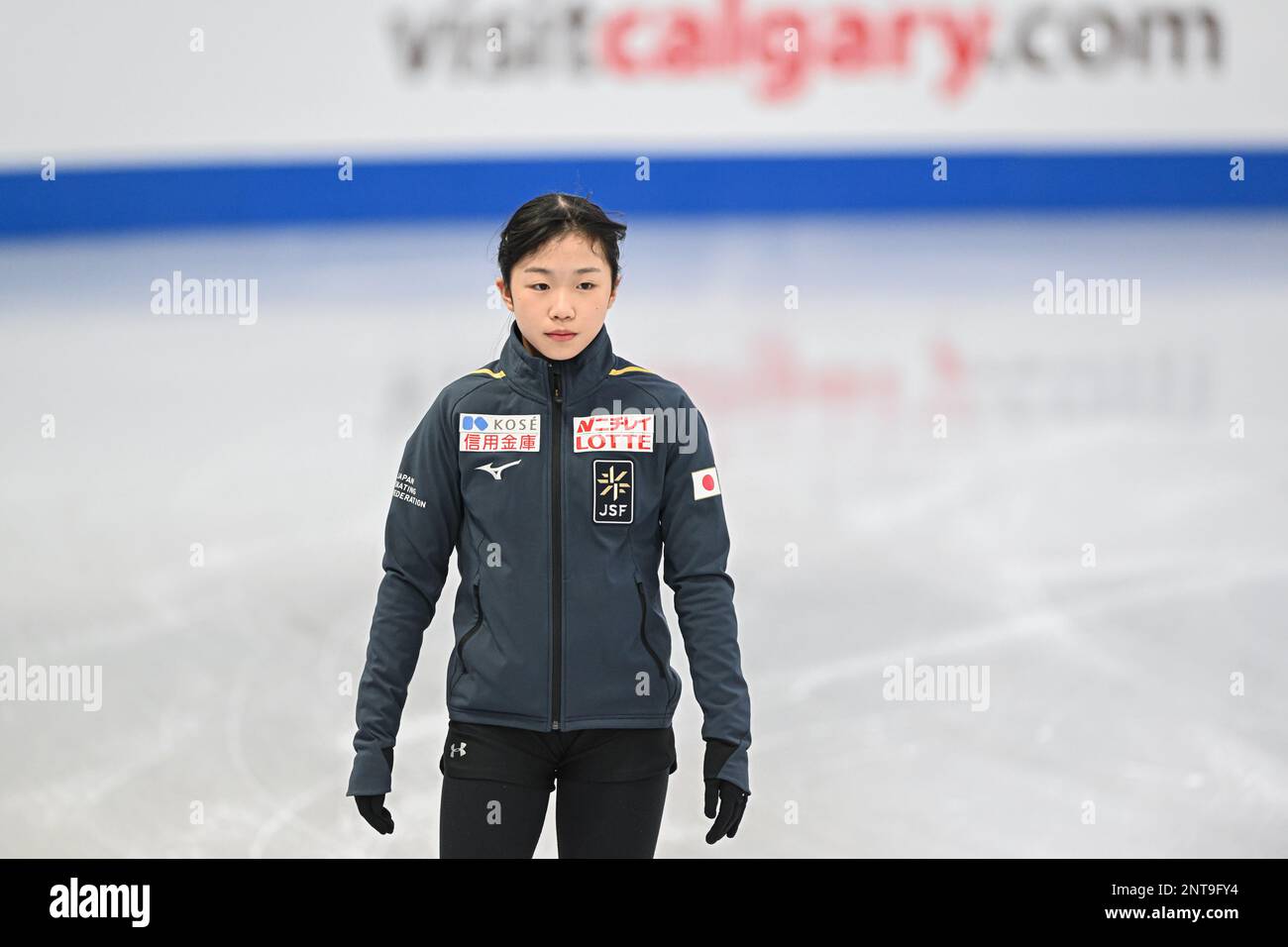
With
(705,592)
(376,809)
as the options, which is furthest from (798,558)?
(376,809)

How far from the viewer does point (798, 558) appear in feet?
10.0

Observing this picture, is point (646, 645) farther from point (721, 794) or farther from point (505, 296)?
point (505, 296)

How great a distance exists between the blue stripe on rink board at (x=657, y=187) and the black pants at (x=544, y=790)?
20.4 ft

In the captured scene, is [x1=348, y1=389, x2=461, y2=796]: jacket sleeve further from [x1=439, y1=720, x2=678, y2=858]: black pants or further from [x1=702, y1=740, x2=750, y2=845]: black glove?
[x1=702, y1=740, x2=750, y2=845]: black glove

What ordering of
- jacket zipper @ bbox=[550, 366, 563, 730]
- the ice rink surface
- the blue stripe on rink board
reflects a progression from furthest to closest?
the blue stripe on rink board, the ice rink surface, jacket zipper @ bbox=[550, 366, 563, 730]

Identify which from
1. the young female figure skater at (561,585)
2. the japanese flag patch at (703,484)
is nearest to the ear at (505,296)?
the young female figure skater at (561,585)

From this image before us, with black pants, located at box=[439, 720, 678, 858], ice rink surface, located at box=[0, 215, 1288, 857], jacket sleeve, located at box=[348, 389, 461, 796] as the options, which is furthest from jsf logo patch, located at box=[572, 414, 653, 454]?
ice rink surface, located at box=[0, 215, 1288, 857]

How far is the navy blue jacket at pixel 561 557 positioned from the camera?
1.46 metres

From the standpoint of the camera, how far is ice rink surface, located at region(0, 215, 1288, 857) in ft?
A: 7.21

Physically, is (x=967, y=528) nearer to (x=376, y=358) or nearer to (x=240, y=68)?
(x=376, y=358)

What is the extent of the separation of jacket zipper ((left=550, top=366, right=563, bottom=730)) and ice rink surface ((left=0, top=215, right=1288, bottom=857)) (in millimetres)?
661

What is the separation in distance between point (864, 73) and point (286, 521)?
5269mm

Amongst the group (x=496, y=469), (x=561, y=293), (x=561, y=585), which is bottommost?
(x=561, y=585)

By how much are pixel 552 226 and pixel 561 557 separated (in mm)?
328
